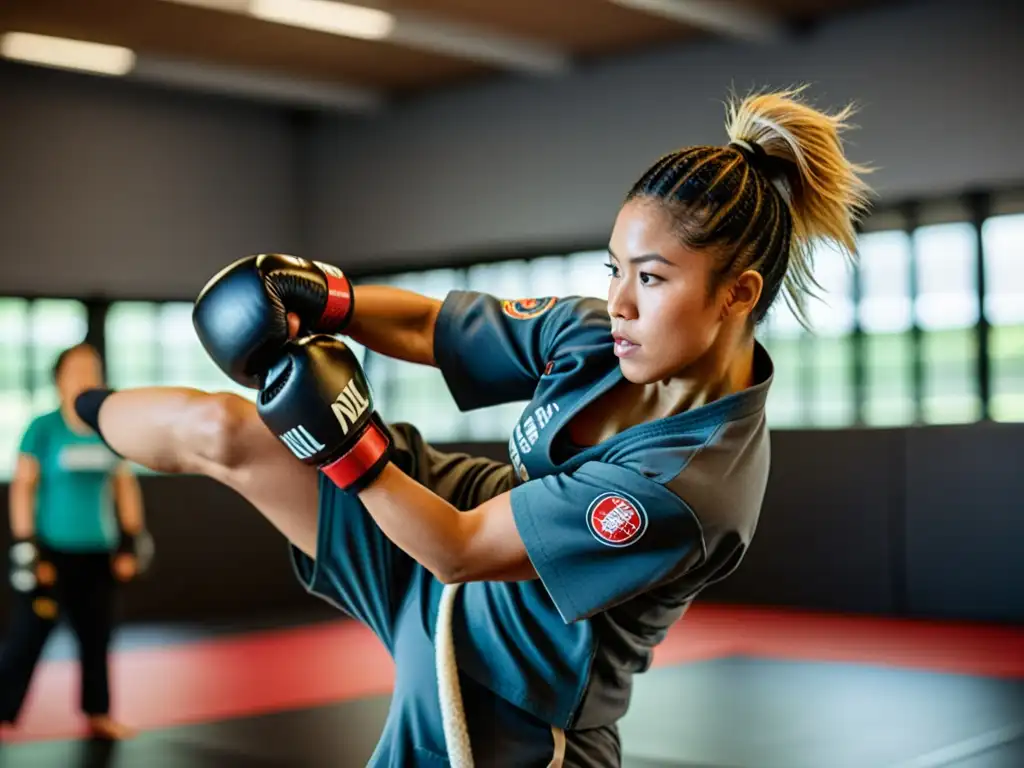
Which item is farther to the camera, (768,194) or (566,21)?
(566,21)

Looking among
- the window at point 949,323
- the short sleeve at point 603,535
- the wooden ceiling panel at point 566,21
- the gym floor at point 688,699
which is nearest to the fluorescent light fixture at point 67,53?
the wooden ceiling panel at point 566,21

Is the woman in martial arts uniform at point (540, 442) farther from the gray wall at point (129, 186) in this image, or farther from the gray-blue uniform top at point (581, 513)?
the gray wall at point (129, 186)

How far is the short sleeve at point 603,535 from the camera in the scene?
1.73 meters

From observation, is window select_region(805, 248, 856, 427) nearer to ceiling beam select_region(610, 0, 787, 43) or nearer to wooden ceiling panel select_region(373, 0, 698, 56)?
ceiling beam select_region(610, 0, 787, 43)

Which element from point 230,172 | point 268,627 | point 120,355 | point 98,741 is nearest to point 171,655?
point 268,627

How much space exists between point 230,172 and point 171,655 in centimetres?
437

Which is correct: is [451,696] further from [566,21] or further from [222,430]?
[566,21]

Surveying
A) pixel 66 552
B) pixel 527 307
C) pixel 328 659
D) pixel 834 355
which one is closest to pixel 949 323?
pixel 834 355

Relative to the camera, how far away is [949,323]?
711 centimetres

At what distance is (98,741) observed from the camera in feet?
14.5

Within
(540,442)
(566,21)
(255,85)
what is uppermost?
(566,21)

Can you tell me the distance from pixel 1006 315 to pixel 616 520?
5.83m

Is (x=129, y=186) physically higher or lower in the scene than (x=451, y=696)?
higher

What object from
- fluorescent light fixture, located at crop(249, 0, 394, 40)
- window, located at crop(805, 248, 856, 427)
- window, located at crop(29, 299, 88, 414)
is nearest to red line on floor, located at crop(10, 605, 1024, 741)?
window, located at crop(805, 248, 856, 427)
